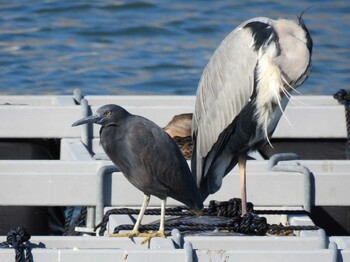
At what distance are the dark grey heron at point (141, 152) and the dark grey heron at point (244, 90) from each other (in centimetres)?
66

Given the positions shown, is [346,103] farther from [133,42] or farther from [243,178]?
[133,42]

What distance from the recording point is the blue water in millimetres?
12250

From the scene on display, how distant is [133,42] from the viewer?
13.8 meters

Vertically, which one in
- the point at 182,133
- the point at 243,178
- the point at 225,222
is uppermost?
the point at 182,133

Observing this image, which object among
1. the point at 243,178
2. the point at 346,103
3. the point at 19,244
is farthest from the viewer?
the point at 346,103

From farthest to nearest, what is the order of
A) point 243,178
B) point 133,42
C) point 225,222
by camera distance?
point 133,42 < point 243,178 < point 225,222

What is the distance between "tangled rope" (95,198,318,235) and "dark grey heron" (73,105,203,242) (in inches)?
8.8

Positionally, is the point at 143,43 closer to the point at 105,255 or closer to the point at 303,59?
the point at 303,59

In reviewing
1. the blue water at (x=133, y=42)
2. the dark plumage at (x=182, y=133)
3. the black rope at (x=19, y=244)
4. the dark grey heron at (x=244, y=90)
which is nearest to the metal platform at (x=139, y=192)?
the black rope at (x=19, y=244)

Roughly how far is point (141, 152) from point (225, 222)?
588 mm

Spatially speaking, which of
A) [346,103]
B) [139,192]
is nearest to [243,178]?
[139,192]

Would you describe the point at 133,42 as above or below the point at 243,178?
above

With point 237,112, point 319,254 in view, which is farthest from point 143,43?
point 319,254

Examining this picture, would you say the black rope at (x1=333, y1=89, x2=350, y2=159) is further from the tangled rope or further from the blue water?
the blue water
